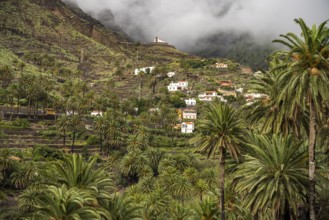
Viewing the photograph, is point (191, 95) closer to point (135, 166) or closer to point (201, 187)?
point (135, 166)

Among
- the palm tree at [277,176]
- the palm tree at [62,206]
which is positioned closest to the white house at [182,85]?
the palm tree at [277,176]

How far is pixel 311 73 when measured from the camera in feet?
72.3

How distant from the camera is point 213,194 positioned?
135ft

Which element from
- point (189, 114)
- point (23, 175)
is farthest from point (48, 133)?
point (189, 114)

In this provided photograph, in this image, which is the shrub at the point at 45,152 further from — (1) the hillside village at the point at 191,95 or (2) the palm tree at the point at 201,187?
(1) the hillside village at the point at 191,95

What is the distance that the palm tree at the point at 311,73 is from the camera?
2180cm

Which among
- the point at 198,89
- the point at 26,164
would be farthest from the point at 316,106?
the point at 198,89

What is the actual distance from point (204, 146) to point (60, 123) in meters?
70.4

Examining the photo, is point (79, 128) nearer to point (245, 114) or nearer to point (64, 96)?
point (64, 96)

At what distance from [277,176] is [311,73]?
742 centimetres

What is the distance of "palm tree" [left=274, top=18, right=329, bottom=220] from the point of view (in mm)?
21797

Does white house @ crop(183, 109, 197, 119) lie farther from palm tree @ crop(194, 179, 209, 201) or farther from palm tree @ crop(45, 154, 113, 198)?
palm tree @ crop(45, 154, 113, 198)

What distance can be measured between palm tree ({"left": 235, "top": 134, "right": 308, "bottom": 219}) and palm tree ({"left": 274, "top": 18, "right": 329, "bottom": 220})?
1478mm

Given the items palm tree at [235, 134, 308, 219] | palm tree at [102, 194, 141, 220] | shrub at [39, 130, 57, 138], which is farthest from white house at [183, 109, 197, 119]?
palm tree at [235, 134, 308, 219]
